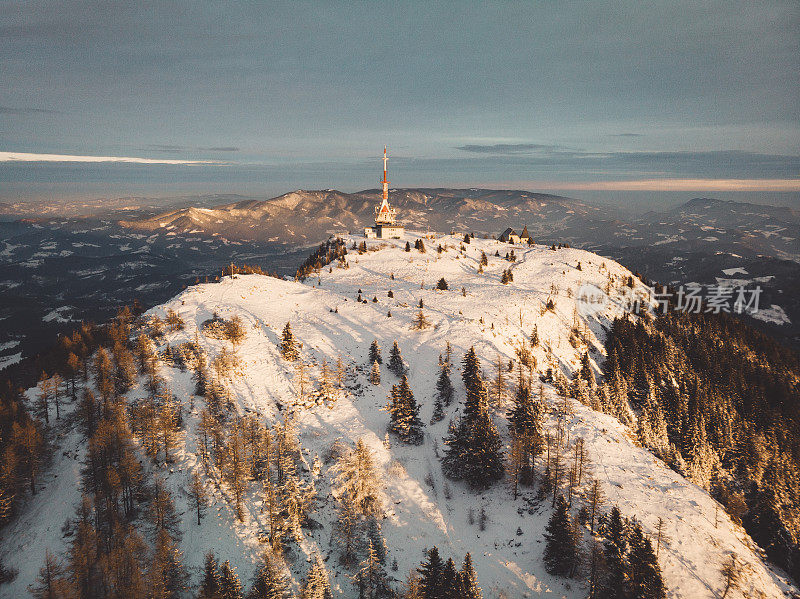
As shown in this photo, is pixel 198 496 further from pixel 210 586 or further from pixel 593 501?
pixel 593 501

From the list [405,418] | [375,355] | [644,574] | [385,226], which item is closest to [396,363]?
[375,355]

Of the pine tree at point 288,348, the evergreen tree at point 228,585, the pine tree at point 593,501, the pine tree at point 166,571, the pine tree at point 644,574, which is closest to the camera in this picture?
the evergreen tree at point 228,585

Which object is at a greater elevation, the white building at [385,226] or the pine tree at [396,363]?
the white building at [385,226]

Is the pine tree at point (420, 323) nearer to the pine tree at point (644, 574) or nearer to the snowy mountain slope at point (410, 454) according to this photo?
the snowy mountain slope at point (410, 454)

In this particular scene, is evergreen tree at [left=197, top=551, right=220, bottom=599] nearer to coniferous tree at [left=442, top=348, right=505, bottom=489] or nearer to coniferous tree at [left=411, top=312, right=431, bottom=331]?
coniferous tree at [left=442, top=348, right=505, bottom=489]

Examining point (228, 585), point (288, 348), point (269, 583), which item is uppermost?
point (288, 348)

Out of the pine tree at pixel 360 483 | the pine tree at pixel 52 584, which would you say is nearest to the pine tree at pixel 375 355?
the pine tree at pixel 360 483
